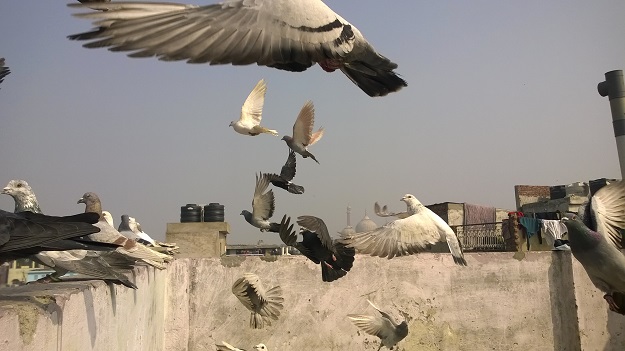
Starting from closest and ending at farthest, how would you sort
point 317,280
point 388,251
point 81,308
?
1. point 81,308
2. point 388,251
3. point 317,280

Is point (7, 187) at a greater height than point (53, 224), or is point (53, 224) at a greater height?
point (7, 187)

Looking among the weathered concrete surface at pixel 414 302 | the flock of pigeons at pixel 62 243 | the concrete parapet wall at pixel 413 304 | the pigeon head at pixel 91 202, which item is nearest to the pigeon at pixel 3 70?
the flock of pigeons at pixel 62 243

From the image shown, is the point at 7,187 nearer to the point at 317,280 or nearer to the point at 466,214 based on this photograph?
the point at 317,280

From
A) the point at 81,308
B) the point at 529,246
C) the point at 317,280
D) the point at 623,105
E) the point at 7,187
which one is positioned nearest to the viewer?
the point at 81,308

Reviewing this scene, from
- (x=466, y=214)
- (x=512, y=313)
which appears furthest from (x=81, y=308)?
(x=466, y=214)

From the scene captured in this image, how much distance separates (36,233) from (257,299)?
430 centimetres

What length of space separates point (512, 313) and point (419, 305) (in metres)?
1.31

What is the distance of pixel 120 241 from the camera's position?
12.0 ft

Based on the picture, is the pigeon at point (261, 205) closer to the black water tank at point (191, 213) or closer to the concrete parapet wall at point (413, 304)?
the concrete parapet wall at point (413, 304)

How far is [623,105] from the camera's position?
1775 cm

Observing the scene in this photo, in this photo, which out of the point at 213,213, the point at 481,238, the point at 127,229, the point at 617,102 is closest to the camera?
the point at 127,229

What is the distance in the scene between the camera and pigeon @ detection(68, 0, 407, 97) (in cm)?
104

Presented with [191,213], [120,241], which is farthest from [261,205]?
[191,213]

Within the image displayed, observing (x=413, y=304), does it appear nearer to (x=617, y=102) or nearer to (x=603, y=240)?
(x=603, y=240)
